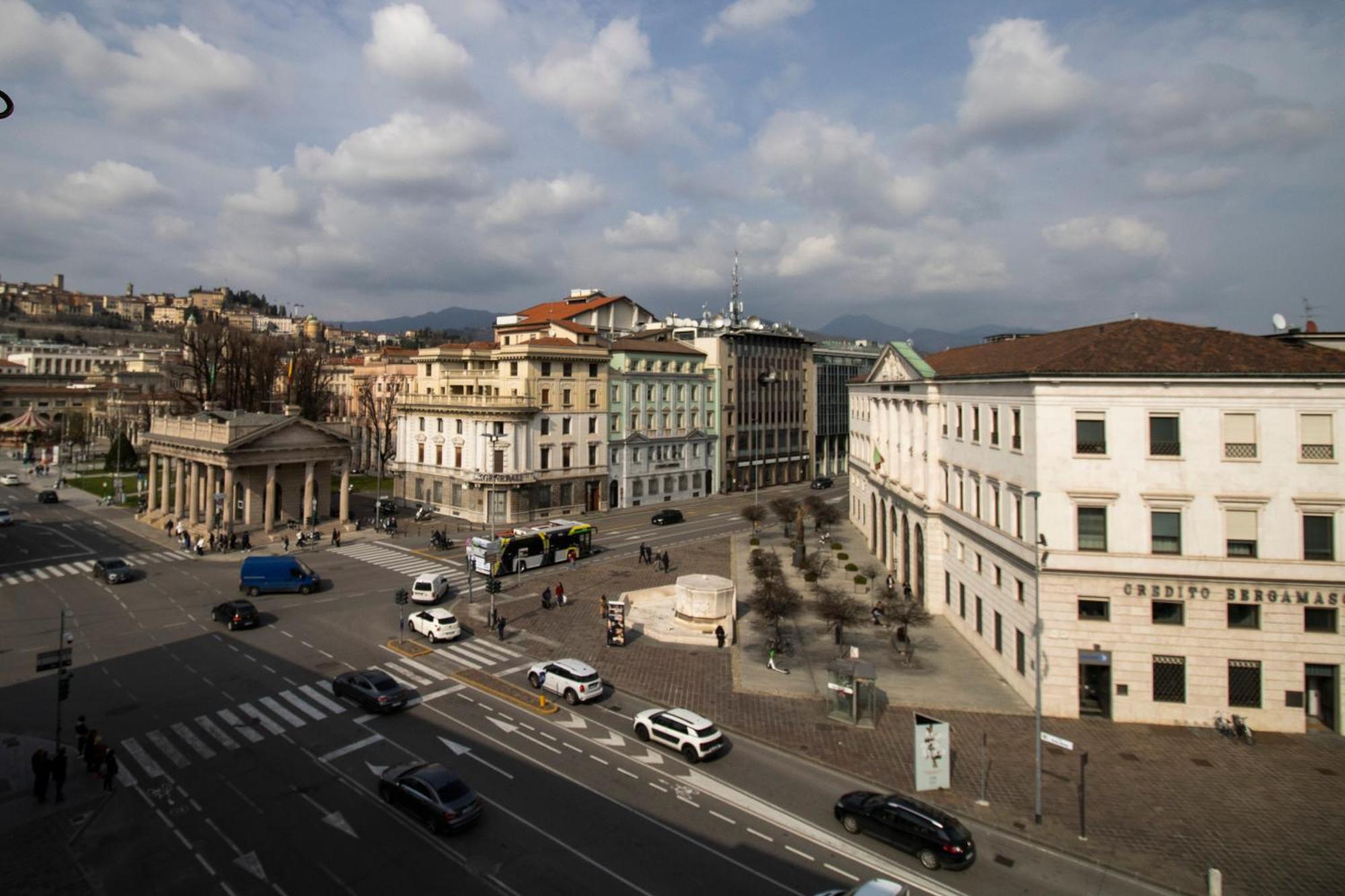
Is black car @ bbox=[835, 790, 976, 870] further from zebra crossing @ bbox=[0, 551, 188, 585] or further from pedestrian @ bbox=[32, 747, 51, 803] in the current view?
zebra crossing @ bbox=[0, 551, 188, 585]

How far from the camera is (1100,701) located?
92.1ft

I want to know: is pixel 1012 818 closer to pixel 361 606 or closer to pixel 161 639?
pixel 361 606

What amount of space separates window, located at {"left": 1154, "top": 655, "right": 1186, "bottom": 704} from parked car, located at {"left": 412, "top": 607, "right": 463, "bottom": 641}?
98.6 ft

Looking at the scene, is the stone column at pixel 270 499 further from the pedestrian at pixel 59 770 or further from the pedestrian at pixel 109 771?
the pedestrian at pixel 59 770

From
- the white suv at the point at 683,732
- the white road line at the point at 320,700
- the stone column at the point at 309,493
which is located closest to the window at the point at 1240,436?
the white suv at the point at 683,732

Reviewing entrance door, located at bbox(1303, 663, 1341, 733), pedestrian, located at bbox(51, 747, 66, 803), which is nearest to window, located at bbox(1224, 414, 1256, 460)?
entrance door, located at bbox(1303, 663, 1341, 733)

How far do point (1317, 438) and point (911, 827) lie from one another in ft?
69.9

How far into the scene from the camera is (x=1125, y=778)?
76.3ft

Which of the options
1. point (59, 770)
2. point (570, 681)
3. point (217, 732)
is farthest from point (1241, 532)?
point (59, 770)

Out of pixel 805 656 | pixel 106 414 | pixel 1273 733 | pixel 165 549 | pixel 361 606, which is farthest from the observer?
pixel 106 414

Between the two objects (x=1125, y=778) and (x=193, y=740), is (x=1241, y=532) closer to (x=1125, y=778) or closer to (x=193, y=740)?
(x=1125, y=778)

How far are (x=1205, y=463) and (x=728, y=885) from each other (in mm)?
23014

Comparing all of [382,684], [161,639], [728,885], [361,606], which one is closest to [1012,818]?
[728,885]

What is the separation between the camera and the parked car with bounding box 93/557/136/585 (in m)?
46.2
